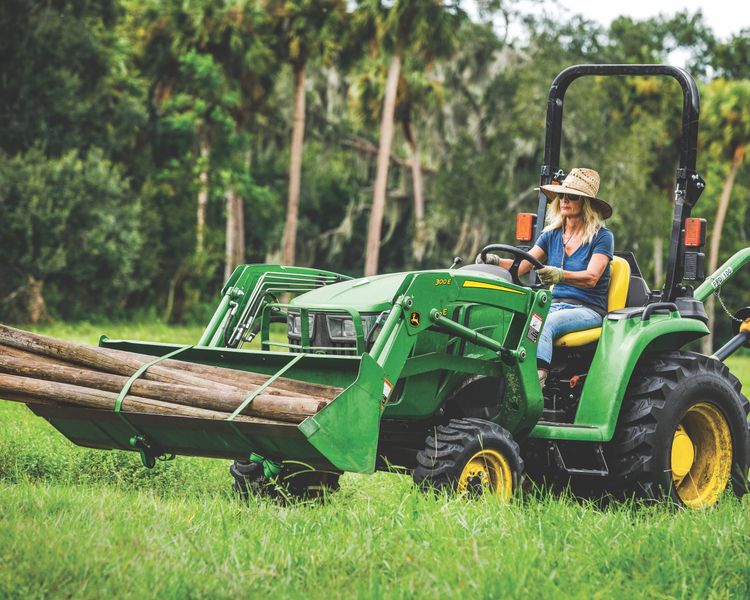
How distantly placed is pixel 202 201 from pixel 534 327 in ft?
92.3

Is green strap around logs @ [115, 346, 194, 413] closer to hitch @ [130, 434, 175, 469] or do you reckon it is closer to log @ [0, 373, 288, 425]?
log @ [0, 373, 288, 425]

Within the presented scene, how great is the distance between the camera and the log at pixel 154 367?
5652 millimetres

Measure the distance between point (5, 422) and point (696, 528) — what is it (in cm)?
569

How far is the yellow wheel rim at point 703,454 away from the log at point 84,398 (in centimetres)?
273

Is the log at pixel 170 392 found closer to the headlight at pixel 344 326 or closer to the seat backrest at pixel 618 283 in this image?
the headlight at pixel 344 326

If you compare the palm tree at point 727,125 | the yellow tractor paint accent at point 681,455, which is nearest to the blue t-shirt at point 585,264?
the yellow tractor paint accent at point 681,455

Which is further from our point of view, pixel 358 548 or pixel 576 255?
pixel 576 255

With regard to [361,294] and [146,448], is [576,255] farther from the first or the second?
[146,448]

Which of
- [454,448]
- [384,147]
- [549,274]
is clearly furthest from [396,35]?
[454,448]

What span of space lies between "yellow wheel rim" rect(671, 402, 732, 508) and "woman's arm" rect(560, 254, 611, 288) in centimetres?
93

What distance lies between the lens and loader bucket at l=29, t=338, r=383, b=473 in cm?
530

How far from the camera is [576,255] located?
6961 mm

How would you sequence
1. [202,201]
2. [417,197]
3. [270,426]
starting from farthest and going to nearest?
[417,197], [202,201], [270,426]

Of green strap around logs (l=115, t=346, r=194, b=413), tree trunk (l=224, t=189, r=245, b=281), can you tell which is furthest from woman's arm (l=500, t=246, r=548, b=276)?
tree trunk (l=224, t=189, r=245, b=281)
